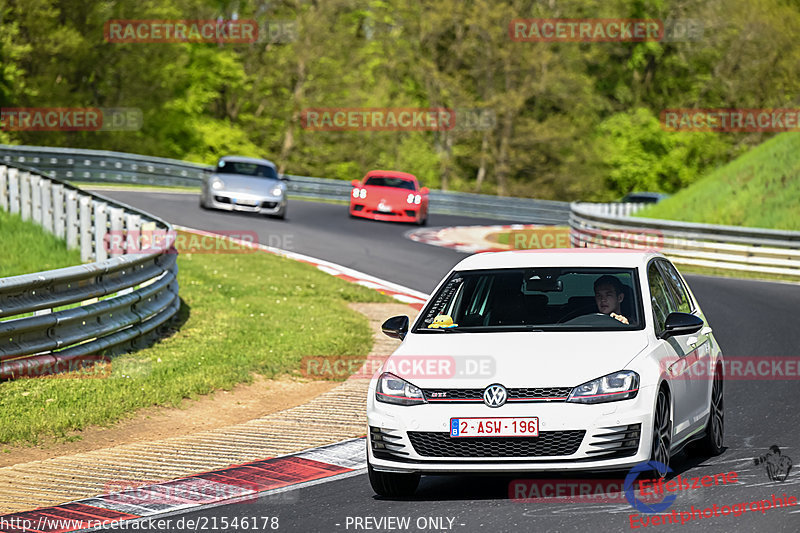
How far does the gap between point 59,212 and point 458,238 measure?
15.0 m

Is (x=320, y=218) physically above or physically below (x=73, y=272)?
below

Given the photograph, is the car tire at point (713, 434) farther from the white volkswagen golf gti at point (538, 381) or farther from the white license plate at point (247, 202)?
the white license plate at point (247, 202)

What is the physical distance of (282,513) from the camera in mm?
7137

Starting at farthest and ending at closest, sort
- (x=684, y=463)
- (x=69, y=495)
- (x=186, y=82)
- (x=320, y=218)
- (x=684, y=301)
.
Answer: (x=186, y=82) < (x=320, y=218) < (x=684, y=301) < (x=684, y=463) < (x=69, y=495)

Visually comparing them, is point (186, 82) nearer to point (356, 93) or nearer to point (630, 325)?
point (356, 93)

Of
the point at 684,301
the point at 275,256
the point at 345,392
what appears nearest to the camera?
the point at 684,301

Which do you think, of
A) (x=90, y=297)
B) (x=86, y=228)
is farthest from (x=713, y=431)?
(x=86, y=228)

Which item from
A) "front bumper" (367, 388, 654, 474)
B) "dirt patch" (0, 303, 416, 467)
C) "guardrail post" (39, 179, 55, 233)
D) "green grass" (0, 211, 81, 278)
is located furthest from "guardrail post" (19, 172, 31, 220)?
"front bumper" (367, 388, 654, 474)

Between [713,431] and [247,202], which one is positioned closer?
[713,431]

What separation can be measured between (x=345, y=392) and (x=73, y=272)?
2807 mm

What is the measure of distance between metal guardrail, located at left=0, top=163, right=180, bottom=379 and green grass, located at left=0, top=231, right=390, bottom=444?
22 cm

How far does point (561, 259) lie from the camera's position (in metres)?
8.53

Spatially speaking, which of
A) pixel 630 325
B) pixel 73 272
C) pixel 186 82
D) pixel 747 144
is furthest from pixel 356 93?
pixel 630 325

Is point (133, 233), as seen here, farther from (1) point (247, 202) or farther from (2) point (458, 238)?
(2) point (458, 238)
